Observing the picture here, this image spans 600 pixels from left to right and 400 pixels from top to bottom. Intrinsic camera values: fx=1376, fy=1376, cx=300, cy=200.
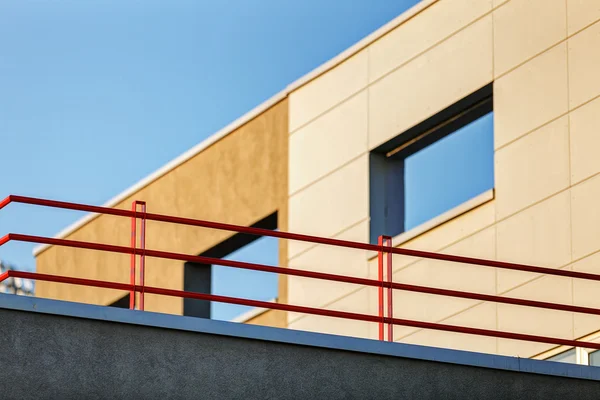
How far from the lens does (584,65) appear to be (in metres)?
17.7

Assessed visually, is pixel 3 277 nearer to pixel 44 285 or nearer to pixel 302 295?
pixel 302 295

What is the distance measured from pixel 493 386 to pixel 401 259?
698 cm

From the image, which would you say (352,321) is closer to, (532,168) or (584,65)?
(532,168)

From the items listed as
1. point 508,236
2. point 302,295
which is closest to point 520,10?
point 508,236

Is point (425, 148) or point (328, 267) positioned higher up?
point (425, 148)

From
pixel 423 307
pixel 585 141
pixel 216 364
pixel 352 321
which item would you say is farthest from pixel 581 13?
pixel 216 364

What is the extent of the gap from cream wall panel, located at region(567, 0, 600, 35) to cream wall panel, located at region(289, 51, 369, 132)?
4.66 m

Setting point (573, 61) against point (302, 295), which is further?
point (302, 295)

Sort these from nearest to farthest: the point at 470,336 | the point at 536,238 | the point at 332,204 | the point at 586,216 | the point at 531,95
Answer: the point at 586,216
the point at 536,238
the point at 531,95
the point at 470,336
the point at 332,204

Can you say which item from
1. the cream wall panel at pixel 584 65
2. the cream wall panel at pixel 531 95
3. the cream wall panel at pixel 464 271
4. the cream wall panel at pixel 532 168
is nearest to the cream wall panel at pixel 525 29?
the cream wall panel at pixel 531 95

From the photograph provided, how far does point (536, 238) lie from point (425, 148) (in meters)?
3.69

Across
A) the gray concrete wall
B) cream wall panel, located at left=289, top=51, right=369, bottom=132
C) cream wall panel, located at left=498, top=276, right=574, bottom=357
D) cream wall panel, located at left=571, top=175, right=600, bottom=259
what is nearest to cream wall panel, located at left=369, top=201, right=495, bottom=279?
cream wall panel, located at left=498, top=276, right=574, bottom=357

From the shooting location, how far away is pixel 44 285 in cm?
3119

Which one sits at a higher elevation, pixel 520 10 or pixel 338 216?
pixel 520 10
